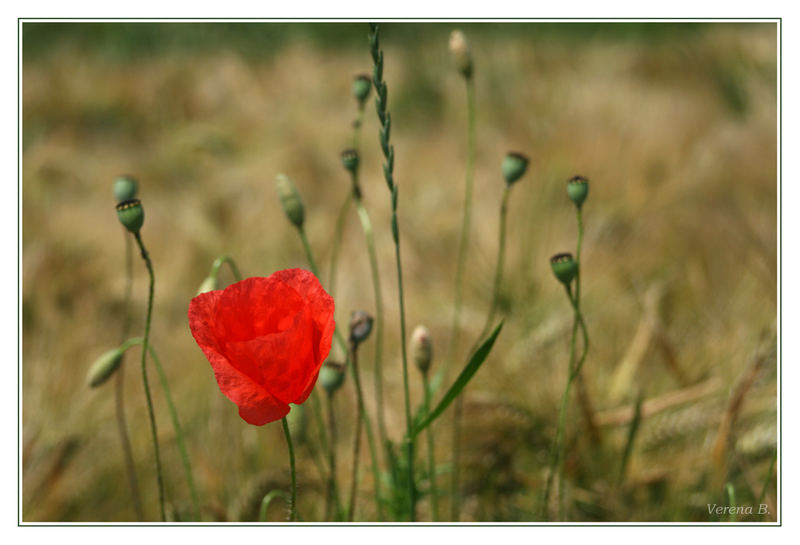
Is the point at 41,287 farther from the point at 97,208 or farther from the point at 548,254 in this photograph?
the point at 548,254

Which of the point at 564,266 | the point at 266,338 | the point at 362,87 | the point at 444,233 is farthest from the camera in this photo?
the point at 444,233

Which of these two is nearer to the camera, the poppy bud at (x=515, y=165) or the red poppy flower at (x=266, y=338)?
the red poppy flower at (x=266, y=338)

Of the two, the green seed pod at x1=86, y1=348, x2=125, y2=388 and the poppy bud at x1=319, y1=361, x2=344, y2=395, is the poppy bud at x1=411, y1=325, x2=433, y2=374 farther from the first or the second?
the green seed pod at x1=86, y1=348, x2=125, y2=388

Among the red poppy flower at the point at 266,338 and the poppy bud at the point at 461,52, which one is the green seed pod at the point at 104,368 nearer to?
the red poppy flower at the point at 266,338

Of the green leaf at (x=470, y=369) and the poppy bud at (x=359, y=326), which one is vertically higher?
the poppy bud at (x=359, y=326)

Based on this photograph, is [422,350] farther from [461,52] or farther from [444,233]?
[444,233]

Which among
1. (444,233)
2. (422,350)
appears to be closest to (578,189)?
(422,350)

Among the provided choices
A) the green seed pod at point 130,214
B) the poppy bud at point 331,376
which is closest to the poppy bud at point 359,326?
the poppy bud at point 331,376
